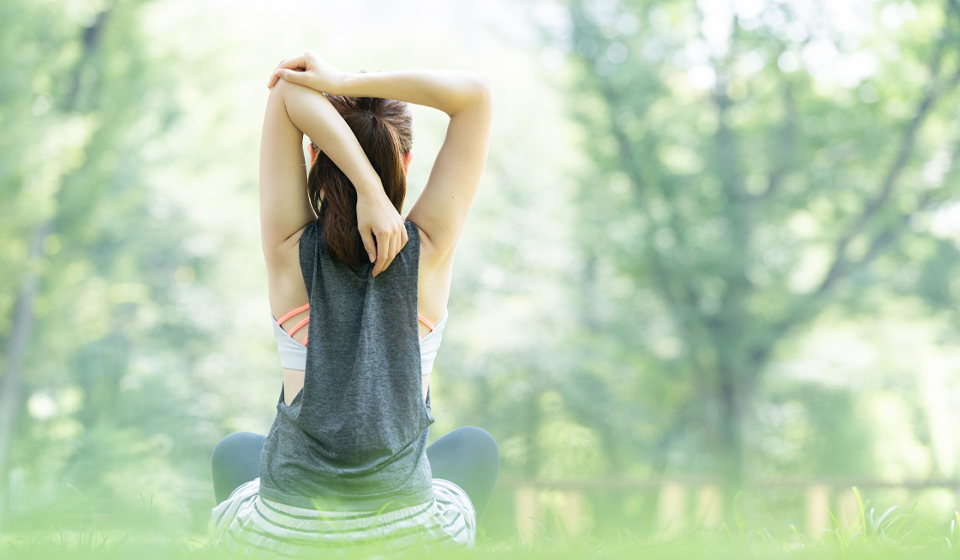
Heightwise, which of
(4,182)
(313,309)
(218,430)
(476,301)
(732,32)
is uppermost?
(732,32)

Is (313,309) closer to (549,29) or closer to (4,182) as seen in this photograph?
(4,182)

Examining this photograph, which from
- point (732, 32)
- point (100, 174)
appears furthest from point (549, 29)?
point (100, 174)

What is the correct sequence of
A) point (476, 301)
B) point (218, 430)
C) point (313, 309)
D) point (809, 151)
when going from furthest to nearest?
point (476, 301) → point (218, 430) → point (809, 151) → point (313, 309)

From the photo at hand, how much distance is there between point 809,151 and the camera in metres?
5.88

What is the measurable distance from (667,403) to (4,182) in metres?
5.58

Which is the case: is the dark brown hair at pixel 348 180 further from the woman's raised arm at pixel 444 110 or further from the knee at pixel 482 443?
the knee at pixel 482 443

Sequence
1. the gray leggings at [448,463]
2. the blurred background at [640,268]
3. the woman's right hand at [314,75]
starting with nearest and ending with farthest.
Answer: the woman's right hand at [314,75], the gray leggings at [448,463], the blurred background at [640,268]

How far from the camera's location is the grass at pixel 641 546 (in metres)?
0.95

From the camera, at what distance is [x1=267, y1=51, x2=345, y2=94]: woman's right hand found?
1.23 metres

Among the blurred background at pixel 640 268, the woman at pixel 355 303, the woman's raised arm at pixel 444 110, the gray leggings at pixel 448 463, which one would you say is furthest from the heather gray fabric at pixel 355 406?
the blurred background at pixel 640 268

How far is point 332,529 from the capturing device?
1.12 m

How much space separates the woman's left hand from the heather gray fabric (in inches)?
1.3

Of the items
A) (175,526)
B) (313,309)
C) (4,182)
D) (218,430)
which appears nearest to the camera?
(313,309)

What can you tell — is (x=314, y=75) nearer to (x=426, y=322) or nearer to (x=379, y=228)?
(x=379, y=228)
